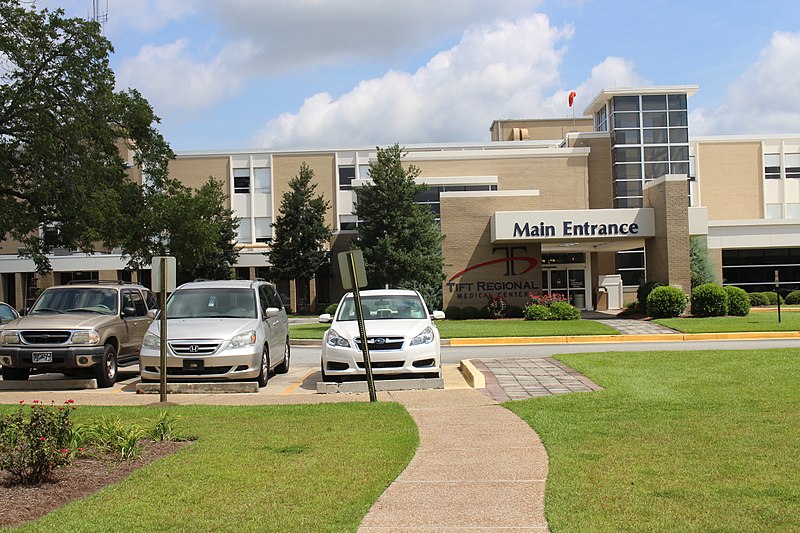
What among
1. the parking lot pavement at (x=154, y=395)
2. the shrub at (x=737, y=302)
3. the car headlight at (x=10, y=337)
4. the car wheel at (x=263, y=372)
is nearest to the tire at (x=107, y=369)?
the parking lot pavement at (x=154, y=395)

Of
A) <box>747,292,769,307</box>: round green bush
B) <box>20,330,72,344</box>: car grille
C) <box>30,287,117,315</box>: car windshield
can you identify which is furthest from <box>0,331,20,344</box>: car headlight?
<box>747,292,769,307</box>: round green bush

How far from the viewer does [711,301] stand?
31641 millimetres

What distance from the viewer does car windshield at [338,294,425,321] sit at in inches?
591

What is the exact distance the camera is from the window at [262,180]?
210 ft

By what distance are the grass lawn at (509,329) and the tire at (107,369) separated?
11690 mm

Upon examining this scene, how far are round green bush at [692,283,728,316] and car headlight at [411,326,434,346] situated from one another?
20596 millimetres

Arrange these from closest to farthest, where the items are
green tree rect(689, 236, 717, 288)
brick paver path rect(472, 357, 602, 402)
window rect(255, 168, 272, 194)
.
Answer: brick paver path rect(472, 357, 602, 402) < green tree rect(689, 236, 717, 288) < window rect(255, 168, 272, 194)

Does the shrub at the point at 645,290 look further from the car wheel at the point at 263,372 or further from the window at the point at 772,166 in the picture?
the window at the point at 772,166

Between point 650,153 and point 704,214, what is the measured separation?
21.4 metres

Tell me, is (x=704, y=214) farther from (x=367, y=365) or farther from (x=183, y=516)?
(x=183, y=516)

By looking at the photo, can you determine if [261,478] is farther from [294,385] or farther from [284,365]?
[284,365]

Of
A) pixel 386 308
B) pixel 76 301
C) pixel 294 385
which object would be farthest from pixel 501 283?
pixel 76 301

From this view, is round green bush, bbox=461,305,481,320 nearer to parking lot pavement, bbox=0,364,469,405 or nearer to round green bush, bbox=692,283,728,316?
round green bush, bbox=692,283,728,316

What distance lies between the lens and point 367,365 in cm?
1180
